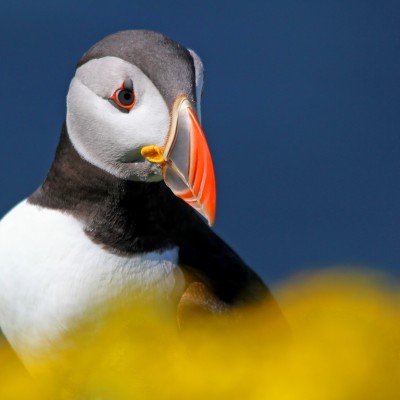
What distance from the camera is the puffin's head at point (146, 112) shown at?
0.88 m

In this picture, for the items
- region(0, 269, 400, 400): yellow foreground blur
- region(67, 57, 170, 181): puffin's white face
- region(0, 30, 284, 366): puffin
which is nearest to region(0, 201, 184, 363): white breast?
region(0, 30, 284, 366): puffin

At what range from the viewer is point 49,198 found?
1.09 meters

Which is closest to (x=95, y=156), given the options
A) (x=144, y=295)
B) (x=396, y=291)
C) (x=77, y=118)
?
(x=77, y=118)

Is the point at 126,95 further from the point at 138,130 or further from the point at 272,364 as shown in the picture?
the point at 272,364

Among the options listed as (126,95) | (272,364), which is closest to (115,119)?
(126,95)

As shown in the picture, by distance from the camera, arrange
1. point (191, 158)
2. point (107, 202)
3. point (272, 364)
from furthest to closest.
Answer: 1. point (107, 202)
2. point (191, 158)
3. point (272, 364)

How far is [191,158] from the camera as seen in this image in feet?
2.87

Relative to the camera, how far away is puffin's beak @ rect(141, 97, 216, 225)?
2.85 ft

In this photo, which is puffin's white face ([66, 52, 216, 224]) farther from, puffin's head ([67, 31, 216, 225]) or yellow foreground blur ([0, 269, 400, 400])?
yellow foreground blur ([0, 269, 400, 400])

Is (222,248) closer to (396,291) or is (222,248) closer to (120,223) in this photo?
(120,223)

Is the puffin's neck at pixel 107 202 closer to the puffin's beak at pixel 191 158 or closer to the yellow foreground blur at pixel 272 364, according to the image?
the puffin's beak at pixel 191 158

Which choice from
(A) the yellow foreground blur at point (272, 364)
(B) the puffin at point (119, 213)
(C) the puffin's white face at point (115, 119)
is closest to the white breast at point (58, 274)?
(B) the puffin at point (119, 213)

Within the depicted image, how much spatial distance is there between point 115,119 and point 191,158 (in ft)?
0.40

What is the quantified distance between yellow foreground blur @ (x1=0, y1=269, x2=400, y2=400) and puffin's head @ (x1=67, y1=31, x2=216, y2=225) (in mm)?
476
